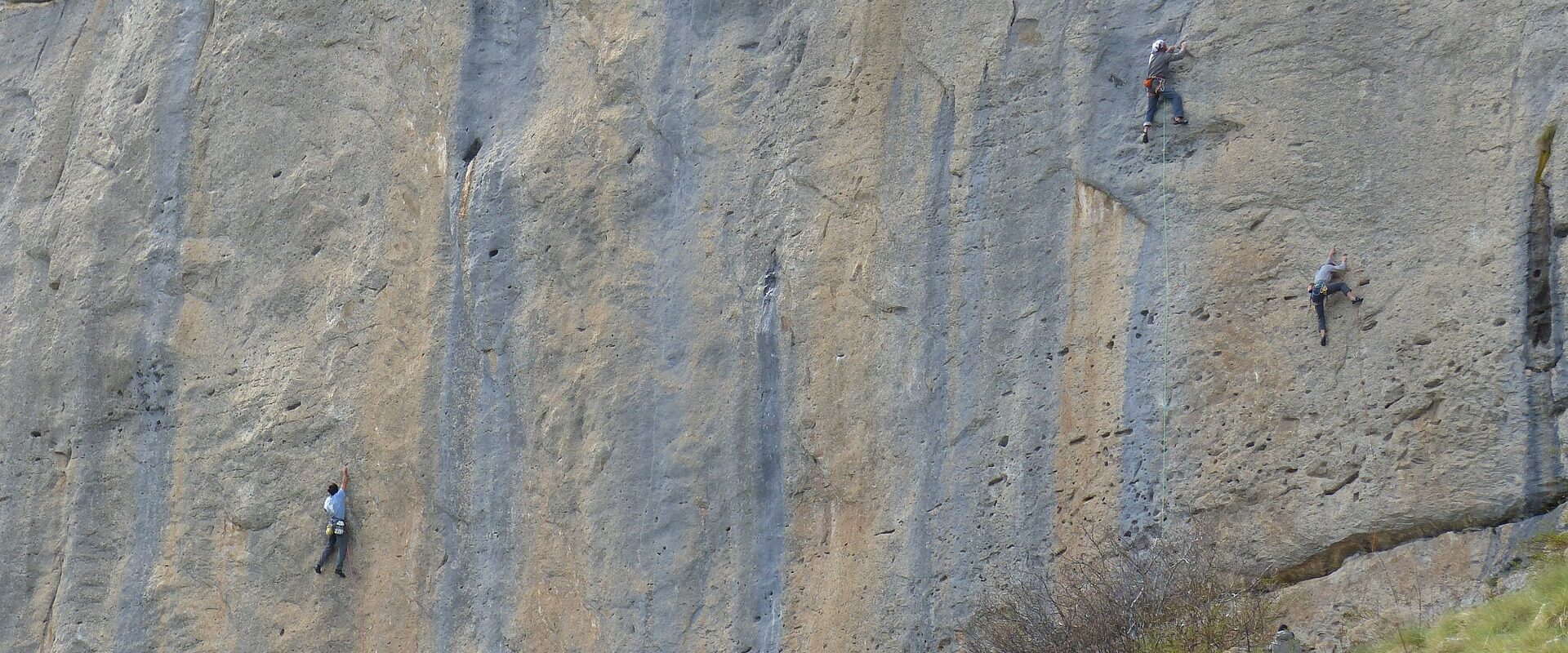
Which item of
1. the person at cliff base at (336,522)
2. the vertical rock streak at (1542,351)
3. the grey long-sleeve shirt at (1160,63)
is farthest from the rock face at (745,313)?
the grey long-sleeve shirt at (1160,63)

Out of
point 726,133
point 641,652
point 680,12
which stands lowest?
point 641,652

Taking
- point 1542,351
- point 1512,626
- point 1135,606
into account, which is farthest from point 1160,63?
point 1512,626

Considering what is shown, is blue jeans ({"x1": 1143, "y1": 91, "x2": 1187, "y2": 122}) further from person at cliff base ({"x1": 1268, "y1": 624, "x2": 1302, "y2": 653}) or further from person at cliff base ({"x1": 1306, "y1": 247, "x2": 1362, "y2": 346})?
person at cliff base ({"x1": 1268, "y1": 624, "x2": 1302, "y2": 653})

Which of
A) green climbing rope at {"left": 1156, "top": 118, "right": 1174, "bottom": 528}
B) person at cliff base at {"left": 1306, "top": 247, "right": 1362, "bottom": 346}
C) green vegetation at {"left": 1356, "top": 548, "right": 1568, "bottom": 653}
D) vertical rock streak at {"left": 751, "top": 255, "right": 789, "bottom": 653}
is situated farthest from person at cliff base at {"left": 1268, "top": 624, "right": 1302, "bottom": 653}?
vertical rock streak at {"left": 751, "top": 255, "right": 789, "bottom": 653}

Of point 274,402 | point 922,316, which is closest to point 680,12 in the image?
point 922,316

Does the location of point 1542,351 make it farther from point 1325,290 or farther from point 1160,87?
point 1160,87

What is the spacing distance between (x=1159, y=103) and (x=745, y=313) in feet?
11.7

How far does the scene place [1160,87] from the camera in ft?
45.6

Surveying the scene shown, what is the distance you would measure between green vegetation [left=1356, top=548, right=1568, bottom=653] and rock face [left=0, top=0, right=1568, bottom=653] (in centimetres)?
59

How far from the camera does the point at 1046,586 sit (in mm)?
13164

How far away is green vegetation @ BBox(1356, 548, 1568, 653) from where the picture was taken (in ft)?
34.8

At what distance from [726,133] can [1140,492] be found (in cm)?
462

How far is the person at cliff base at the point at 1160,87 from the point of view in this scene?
1388cm

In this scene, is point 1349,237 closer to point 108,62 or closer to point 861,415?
point 861,415
